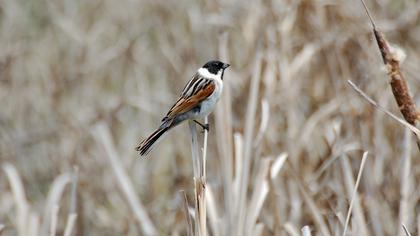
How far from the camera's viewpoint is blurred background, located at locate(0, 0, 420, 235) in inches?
116

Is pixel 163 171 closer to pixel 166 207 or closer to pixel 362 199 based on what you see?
pixel 166 207

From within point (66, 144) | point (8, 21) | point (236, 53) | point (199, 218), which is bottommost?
point (199, 218)

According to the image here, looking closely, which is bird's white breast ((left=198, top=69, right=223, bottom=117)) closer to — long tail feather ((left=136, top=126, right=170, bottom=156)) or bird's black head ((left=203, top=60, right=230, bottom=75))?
bird's black head ((left=203, top=60, right=230, bottom=75))

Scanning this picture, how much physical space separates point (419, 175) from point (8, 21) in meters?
3.16

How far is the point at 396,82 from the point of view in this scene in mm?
1841

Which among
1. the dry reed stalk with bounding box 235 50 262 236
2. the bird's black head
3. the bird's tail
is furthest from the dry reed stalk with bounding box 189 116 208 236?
the bird's black head

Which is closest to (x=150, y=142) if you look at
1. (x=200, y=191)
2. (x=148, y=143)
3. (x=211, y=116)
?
(x=148, y=143)

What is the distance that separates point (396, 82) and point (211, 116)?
6.52ft

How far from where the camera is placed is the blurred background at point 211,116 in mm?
2945

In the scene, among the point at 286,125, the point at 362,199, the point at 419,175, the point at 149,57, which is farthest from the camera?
the point at 149,57

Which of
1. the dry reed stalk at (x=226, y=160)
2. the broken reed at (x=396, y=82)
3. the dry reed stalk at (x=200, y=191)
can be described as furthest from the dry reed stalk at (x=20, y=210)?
the broken reed at (x=396, y=82)

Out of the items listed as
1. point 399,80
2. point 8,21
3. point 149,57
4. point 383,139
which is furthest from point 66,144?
point 399,80

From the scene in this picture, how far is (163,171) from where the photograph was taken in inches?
166

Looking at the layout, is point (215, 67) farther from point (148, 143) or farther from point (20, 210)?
point (20, 210)
